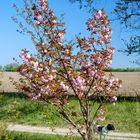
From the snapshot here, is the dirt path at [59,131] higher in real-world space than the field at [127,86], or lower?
lower

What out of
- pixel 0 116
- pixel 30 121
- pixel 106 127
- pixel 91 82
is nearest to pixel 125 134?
pixel 106 127

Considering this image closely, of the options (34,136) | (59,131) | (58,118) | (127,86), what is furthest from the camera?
(127,86)

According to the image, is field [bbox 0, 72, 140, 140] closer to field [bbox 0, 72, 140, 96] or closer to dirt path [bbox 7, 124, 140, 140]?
field [bbox 0, 72, 140, 96]

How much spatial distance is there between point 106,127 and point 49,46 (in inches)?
182

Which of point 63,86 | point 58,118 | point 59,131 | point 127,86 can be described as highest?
point 127,86

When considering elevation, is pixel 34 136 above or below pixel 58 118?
below

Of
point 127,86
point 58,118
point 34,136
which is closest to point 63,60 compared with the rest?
point 34,136

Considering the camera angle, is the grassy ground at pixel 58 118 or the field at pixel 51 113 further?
the grassy ground at pixel 58 118

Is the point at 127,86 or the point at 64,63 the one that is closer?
the point at 64,63

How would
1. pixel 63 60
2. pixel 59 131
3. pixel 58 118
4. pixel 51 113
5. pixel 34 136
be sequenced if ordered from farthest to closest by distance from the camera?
1. pixel 58 118
2. pixel 51 113
3. pixel 59 131
4. pixel 34 136
5. pixel 63 60

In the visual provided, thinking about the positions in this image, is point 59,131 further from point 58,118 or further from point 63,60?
point 63,60

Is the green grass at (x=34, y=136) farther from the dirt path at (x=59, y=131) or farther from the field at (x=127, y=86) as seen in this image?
the field at (x=127, y=86)

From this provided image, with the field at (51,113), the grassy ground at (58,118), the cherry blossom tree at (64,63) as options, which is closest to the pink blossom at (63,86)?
the cherry blossom tree at (64,63)

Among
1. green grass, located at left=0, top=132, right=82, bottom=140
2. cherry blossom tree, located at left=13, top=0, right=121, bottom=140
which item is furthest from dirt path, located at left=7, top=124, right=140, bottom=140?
cherry blossom tree, located at left=13, top=0, right=121, bottom=140
